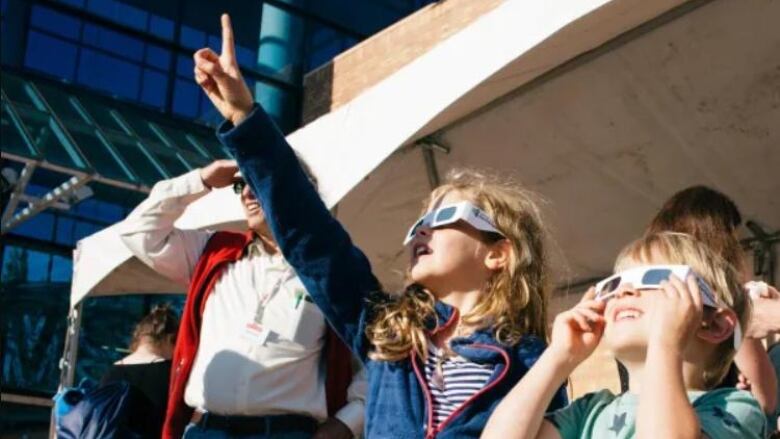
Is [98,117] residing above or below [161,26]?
below

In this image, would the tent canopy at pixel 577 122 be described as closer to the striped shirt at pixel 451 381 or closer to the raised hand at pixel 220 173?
the raised hand at pixel 220 173

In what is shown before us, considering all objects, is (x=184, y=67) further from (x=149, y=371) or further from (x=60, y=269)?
Result: (x=149, y=371)

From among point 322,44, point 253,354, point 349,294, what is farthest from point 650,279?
point 322,44

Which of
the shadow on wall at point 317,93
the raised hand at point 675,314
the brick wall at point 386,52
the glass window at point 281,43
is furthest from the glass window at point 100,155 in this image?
the raised hand at point 675,314

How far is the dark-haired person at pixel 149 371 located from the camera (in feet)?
12.3

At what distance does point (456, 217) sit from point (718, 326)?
652 mm

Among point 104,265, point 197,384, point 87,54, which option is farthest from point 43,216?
point 197,384

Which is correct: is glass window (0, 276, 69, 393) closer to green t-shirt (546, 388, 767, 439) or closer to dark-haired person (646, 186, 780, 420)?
dark-haired person (646, 186, 780, 420)

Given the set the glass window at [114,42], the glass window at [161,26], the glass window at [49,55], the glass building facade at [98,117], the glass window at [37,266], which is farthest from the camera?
the glass window at [161,26]

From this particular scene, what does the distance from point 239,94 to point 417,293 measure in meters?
0.54

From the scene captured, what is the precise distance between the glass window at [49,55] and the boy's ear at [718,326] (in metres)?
12.8

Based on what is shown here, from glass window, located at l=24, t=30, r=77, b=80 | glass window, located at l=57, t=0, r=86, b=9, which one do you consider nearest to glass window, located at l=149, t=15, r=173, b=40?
glass window, located at l=57, t=0, r=86, b=9

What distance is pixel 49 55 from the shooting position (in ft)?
46.0

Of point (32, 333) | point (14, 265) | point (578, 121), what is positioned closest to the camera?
Result: point (578, 121)
